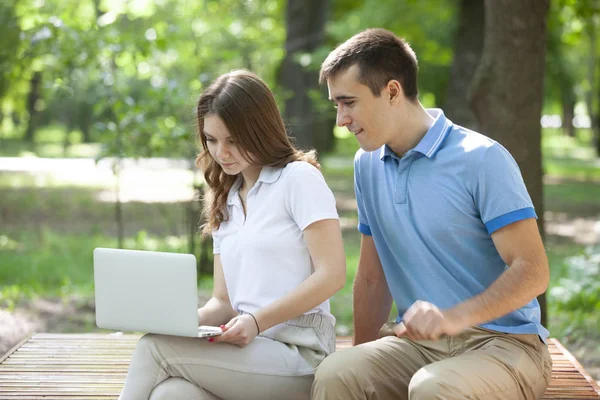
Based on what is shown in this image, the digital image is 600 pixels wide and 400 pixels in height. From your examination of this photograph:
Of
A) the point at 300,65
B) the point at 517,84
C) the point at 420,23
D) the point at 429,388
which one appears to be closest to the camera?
the point at 429,388

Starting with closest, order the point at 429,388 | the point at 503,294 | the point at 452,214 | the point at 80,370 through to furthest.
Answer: the point at 429,388 → the point at 503,294 → the point at 452,214 → the point at 80,370

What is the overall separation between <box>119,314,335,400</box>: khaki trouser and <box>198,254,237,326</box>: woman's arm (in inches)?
12.4

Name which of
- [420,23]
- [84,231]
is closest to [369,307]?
[84,231]

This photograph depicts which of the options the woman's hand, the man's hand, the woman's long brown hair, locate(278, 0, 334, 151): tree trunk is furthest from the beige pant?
locate(278, 0, 334, 151): tree trunk

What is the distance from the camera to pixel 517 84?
509 centimetres

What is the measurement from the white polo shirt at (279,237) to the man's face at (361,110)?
21cm

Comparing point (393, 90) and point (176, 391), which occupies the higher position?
point (393, 90)

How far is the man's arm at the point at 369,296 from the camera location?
3.37 metres

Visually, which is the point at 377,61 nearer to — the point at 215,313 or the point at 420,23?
the point at 215,313

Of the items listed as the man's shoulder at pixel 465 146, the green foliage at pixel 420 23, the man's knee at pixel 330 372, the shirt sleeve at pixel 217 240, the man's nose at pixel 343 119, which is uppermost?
the green foliage at pixel 420 23

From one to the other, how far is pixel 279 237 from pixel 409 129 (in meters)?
0.60

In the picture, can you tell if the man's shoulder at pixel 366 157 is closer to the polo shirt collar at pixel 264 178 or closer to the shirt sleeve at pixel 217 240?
the polo shirt collar at pixel 264 178

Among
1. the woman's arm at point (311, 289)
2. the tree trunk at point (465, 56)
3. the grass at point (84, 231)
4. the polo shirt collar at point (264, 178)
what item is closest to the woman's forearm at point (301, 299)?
the woman's arm at point (311, 289)

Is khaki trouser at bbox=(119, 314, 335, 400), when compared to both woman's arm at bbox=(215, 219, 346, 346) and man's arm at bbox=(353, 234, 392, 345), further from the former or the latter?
man's arm at bbox=(353, 234, 392, 345)
